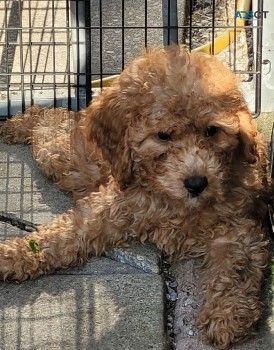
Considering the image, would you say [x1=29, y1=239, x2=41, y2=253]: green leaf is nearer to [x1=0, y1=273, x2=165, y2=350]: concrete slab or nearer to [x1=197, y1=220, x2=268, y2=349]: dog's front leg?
[x1=0, y1=273, x2=165, y2=350]: concrete slab

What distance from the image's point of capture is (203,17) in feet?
22.6

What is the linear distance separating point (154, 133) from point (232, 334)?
2.75 ft

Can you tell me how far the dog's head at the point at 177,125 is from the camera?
4.02m

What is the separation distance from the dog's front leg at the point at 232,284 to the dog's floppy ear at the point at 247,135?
0.30m

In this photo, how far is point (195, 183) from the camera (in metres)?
3.99

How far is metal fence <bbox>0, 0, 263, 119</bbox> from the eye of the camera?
5.50 meters

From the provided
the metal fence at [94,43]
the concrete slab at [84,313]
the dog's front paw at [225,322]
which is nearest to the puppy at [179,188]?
the dog's front paw at [225,322]

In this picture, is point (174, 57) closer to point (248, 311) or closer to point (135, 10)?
point (248, 311)

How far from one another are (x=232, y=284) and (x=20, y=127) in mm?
1819

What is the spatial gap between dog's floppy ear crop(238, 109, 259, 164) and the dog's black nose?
0.27m

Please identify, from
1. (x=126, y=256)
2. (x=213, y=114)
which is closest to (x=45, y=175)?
(x=126, y=256)

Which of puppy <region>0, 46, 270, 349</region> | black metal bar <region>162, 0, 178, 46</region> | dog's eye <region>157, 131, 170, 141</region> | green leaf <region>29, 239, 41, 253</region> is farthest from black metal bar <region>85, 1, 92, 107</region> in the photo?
dog's eye <region>157, 131, 170, 141</region>

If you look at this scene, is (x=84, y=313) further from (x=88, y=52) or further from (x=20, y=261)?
(x=88, y=52)

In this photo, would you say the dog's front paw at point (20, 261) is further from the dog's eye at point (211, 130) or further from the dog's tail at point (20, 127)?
the dog's tail at point (20, 127)
